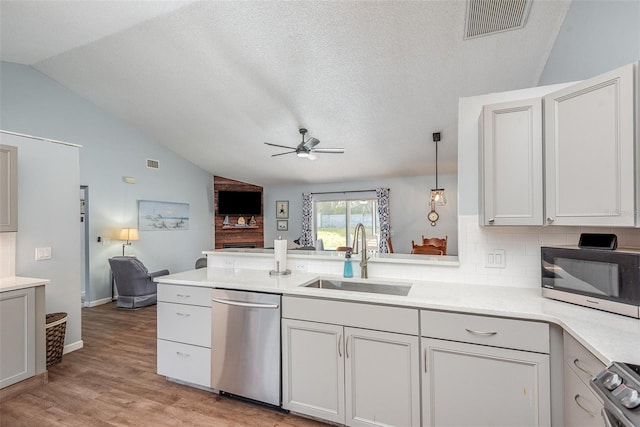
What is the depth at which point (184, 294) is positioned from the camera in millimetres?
2301

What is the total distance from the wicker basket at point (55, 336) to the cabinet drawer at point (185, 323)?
1.18 metres

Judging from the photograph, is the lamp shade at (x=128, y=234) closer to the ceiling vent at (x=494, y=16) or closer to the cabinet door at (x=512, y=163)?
the cabinet door at (x=512, y=163)

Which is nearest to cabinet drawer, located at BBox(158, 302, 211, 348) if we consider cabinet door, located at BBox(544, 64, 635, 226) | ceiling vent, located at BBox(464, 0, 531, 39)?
cabinet door, located at BBox(544, 64, 635, 226)

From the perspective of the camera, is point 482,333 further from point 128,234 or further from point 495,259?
point 128,234

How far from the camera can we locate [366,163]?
251 inches

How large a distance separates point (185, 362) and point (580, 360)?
244 centimetres

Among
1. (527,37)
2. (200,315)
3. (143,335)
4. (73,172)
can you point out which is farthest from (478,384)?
(73,172)

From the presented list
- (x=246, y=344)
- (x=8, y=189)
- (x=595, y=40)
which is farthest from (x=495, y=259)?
(x=8, y=189)

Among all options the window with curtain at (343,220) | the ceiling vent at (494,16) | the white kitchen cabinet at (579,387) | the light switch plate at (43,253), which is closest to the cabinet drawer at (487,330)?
the white kitchen cabinet at (579,387)

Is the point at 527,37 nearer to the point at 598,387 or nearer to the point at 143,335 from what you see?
the point at 598,387

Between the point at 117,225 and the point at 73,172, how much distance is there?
2733 mm

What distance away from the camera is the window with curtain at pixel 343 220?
25.4 ft

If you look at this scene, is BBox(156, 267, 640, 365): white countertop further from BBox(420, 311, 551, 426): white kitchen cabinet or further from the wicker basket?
the wicker basket

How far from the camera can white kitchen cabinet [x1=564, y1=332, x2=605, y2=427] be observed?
1152mm
